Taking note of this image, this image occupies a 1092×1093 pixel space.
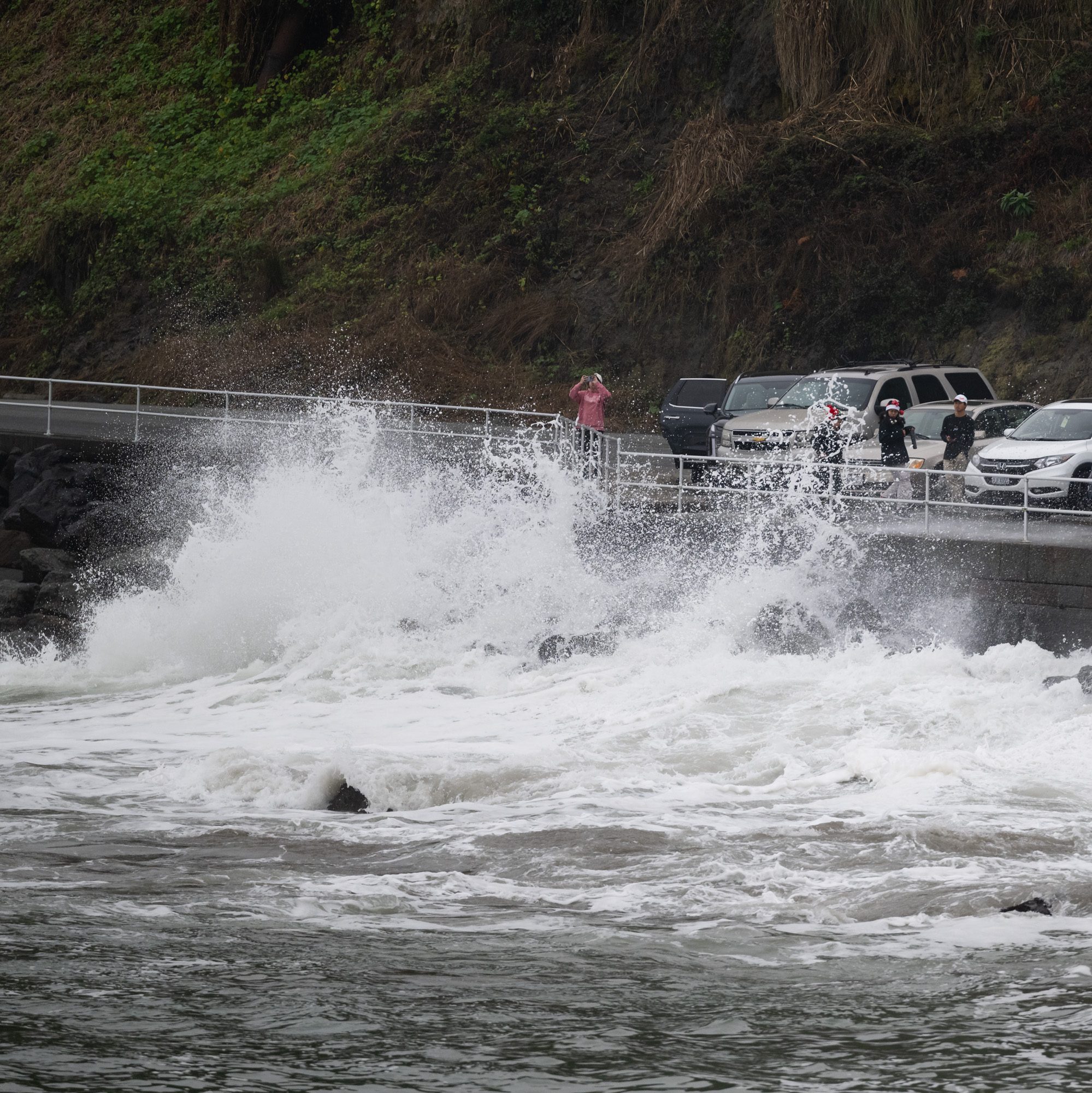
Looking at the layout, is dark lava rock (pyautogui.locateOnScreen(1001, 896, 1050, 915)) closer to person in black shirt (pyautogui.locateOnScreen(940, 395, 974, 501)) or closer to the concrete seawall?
the concrete seawall

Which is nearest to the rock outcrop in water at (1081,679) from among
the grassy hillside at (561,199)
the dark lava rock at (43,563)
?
the grassy hillside at (561,199)

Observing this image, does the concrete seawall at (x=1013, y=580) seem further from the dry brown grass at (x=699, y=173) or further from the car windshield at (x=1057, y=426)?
the dry brown grass at (x=699, y=173)

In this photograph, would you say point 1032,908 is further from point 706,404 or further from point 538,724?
point 706,404

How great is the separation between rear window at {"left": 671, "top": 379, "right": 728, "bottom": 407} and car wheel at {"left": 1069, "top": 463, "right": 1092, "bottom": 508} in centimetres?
702

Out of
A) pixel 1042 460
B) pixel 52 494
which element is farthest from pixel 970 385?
pixel 52 494

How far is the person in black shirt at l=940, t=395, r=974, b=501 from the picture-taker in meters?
19.1

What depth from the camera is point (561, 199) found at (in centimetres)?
3488

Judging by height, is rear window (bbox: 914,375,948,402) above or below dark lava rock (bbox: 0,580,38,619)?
above

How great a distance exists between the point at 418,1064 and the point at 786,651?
33.4 feet

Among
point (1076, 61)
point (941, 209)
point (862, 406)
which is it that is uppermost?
point (1076, 61)

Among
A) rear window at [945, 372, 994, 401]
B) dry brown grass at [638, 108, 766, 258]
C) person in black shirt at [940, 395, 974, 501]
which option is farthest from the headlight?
dry brown grass at [638, 108, 766, 258]

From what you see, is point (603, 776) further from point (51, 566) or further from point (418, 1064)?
point (51, 566)

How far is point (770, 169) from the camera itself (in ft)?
102

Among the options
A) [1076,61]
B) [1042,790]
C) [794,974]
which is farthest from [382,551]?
[1076,61]
